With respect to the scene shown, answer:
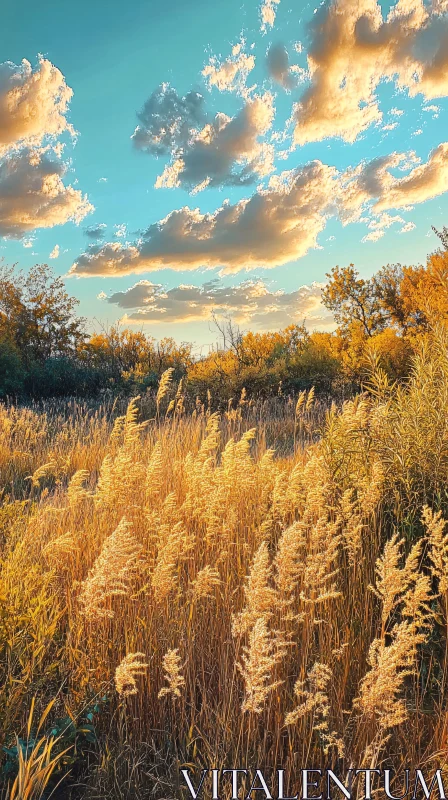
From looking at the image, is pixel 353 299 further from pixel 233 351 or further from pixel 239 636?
pixel 239 636

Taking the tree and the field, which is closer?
the field

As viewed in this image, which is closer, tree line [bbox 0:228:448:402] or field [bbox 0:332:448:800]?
field [bbox 0:332:448:800]

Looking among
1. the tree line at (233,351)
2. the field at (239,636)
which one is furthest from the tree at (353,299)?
the field at (239,636)

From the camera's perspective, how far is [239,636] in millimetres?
2092

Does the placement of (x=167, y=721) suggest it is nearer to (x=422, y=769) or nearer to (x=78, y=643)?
(x=78, y=643)

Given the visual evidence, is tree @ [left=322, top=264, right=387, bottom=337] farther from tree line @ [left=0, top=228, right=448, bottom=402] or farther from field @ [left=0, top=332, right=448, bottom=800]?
field @ [left=0, top=332, right=448, bottom=800]

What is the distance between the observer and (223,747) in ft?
6.30

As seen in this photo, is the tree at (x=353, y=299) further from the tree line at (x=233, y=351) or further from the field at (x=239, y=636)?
the field at (x=239, y=636)

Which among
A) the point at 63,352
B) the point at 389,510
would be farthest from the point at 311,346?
the point at 389,510

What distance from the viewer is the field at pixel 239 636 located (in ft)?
6.00

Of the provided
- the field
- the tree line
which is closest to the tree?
the tree line

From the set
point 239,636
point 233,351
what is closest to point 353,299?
point 233,351

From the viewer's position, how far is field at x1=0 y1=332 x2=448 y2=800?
1.83 m

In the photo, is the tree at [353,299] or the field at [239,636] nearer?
the field at [239,636]
